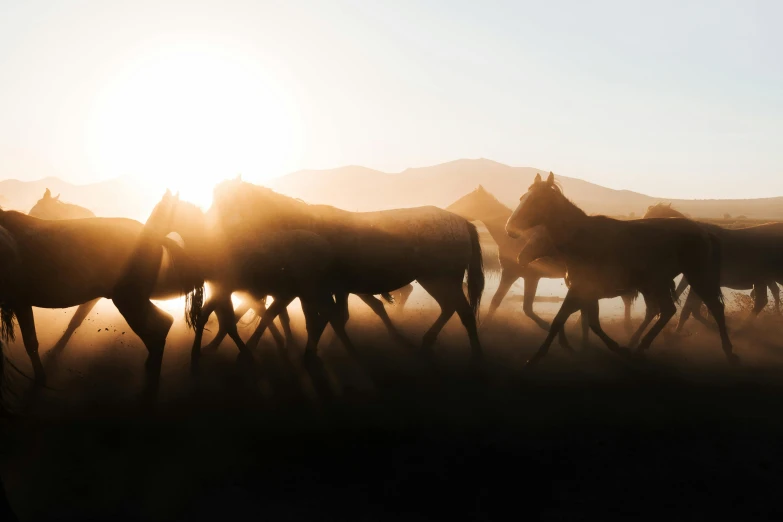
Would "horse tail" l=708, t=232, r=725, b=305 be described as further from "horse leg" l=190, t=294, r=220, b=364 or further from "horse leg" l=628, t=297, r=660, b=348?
"horse leg" l=190, t=294, r=220, b=364

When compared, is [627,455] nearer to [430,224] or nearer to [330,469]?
[330,469]

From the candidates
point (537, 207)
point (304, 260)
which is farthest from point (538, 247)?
point (304, 260)

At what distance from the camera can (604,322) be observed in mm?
12977

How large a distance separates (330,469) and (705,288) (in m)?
6.54

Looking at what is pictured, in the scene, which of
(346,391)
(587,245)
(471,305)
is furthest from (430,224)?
(346,391)

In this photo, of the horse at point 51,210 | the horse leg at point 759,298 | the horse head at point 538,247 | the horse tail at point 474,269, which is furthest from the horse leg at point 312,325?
the horse leg at point 759,298

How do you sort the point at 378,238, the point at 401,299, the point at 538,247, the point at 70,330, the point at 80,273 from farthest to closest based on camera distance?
the point at 401,299 < the point at 70,330 < the point at 538,247 < the point at 378,238 < the point at 80,273

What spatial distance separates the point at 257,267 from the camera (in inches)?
291

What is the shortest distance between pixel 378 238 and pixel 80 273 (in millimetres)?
3740

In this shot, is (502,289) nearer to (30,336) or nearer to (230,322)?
(230,322)

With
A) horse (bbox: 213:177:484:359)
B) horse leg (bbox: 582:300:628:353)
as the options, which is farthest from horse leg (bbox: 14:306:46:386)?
horse leg (bbox: 582:300:628:353)

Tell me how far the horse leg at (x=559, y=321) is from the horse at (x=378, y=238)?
0.79 meters

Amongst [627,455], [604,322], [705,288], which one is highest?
[705,288]

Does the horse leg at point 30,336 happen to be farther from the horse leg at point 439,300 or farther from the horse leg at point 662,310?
the horse leg at point 662,310
